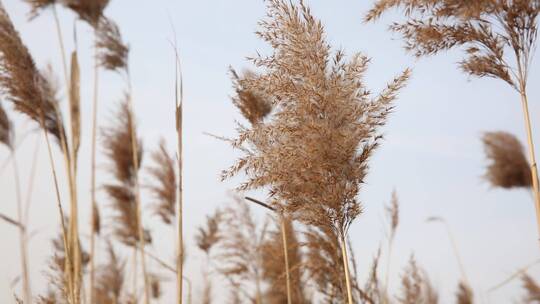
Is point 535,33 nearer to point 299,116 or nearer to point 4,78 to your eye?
point 299,116

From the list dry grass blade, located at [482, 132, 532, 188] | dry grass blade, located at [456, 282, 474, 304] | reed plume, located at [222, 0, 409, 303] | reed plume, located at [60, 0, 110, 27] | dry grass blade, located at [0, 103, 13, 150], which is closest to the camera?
reed plume, located at [222, 0, 409, 303]

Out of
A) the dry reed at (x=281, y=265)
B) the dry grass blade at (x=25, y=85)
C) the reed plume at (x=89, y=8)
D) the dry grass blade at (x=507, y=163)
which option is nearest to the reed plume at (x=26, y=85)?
the dry grass blade at (x=25, y=85)

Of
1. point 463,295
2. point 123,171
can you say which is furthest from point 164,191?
point 463,295

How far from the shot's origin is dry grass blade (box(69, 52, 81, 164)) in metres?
3.10

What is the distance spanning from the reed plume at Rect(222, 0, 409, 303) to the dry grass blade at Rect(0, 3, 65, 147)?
1309 mm

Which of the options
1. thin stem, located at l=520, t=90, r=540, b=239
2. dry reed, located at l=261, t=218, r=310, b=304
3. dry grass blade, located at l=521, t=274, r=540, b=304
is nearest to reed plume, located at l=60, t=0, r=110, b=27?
dry reed, located at l=261, t=218, r=310, b=304

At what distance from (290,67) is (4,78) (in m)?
1.87

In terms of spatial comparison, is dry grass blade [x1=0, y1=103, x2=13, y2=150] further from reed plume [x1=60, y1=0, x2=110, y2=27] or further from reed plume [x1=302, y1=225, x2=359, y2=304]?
reed plume [x1=302, y1=225, x2=359, y2=304]

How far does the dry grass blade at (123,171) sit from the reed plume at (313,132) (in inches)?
116

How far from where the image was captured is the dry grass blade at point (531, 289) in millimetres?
6617

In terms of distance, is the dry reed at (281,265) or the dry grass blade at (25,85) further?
the dry reed at (281,265)

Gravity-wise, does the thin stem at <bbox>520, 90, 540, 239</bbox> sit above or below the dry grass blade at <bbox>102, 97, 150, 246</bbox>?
below

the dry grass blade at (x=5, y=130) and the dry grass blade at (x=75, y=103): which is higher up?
the dry grass blade at (x=5, y=130)

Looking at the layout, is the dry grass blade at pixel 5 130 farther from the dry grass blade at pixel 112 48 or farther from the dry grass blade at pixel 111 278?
the dry grass blade at pixel 111 278
